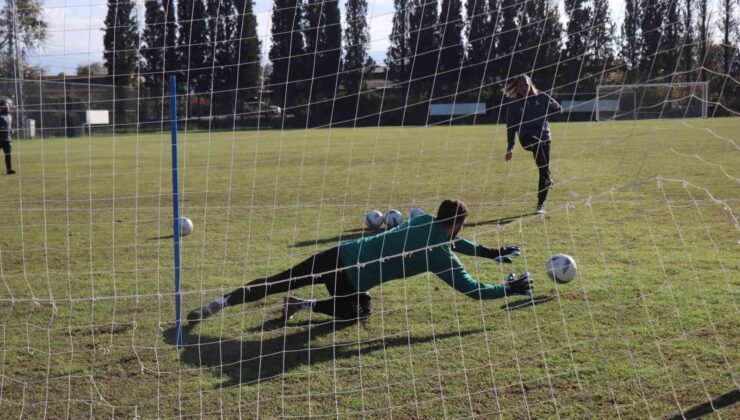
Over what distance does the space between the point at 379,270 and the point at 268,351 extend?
3.15 feet

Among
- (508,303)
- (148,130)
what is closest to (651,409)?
(508,303)

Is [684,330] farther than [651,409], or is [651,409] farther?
[684,330]

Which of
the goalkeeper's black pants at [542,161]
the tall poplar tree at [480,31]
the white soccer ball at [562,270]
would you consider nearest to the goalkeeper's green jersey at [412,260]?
the white soccer ball at [562,270]

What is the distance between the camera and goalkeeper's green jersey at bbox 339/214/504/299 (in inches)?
201

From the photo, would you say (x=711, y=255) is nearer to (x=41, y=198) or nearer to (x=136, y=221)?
(x=136, y=221)

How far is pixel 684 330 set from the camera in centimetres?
490

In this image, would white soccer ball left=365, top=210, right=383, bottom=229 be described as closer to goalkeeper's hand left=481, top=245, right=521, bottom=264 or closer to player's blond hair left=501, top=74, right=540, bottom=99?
player's blond hair left=501, top=74, right=540, bottom=99

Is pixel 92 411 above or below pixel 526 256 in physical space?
below

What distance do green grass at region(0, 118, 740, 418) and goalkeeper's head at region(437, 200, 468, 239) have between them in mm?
720

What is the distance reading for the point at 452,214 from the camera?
5113 millimetres

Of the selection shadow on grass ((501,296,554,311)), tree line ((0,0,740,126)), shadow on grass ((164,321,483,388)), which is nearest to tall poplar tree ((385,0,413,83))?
tree line ((0,0,740,126))

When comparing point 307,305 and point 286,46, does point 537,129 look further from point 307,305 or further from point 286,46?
point 307,305

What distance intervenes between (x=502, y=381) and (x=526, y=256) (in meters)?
2.93

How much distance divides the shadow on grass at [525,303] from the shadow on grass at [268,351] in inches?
23.1
